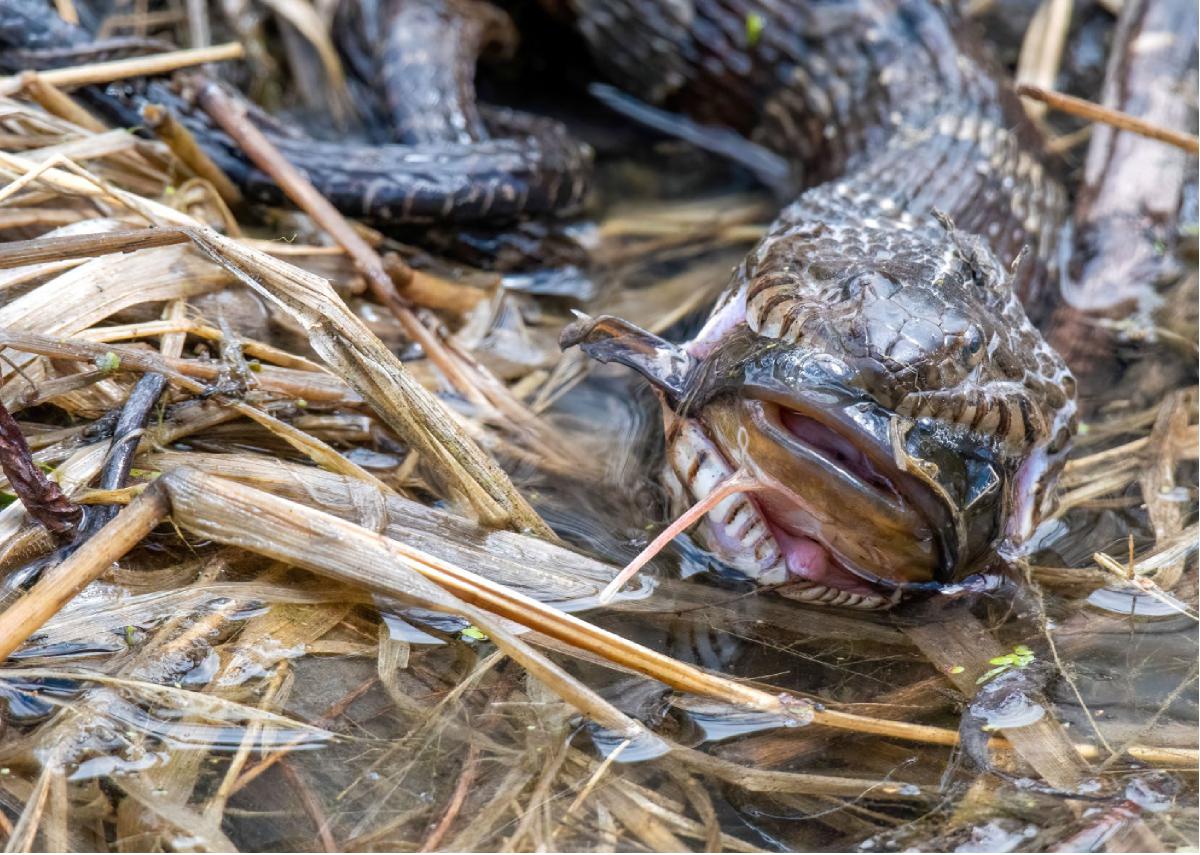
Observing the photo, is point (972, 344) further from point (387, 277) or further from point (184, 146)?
point (184, 146)

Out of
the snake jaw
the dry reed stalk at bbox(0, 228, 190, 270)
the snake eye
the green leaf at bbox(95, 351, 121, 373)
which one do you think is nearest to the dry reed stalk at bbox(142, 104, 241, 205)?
the dry reed stalk at bbox(0, 228, 190, 270)

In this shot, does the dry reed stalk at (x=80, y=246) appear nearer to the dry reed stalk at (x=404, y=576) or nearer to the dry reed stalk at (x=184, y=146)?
the dry reed stalk at (x=404, y=576)

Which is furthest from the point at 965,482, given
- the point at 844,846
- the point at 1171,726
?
the point at 844,846

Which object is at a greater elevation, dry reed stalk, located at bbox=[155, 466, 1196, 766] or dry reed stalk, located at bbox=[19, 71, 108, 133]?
dry reed stalk, located at bbox=[19, 71, 108, 133]

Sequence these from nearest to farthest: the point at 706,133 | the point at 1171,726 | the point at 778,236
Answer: the point at 1171,726 < the point at 778,236 < the point at 706,133

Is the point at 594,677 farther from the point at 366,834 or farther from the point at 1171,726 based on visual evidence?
the point at 1171,726

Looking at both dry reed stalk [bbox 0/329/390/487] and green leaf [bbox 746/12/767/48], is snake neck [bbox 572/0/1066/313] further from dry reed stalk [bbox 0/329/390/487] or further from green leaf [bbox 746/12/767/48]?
dry reed stalk [bbox 0/329/390/487]

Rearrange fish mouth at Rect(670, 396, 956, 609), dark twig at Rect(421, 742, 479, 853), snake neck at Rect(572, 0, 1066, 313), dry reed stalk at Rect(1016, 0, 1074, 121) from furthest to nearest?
dry reed stalk at Rect(1016, 0, 1074, 121)
snake neck at Rect(572, 0, 1066, 313)
fish mouth at Rect(670, 396, 956, 609)
dark twig at Rect(421, 742, 479, 853)
